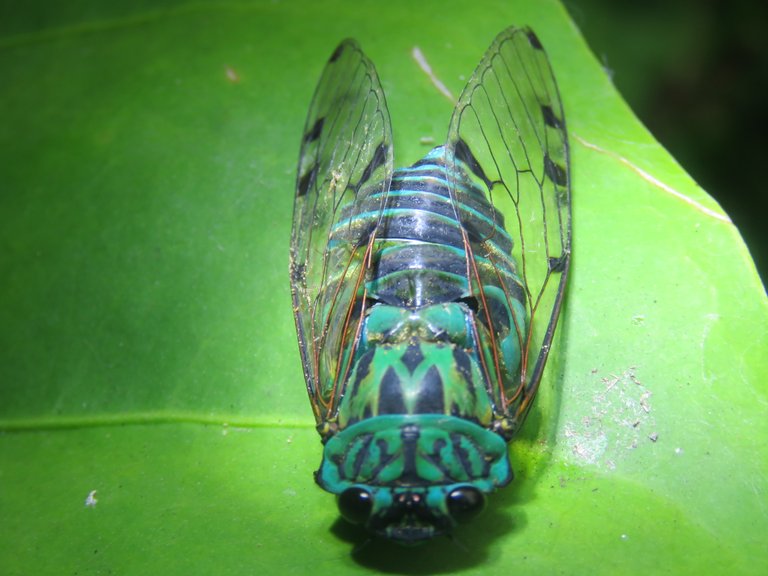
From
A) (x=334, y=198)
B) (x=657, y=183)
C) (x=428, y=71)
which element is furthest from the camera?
(x=428, y=71)

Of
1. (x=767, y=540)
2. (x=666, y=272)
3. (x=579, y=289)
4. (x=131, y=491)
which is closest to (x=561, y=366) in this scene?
(x=579, y=289)

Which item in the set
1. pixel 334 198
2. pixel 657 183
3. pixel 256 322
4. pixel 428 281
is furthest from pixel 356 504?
pixel 657 183

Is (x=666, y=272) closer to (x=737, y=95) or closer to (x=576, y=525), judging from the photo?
(x=576, y=525)

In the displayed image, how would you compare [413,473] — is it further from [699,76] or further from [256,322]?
[699,76]

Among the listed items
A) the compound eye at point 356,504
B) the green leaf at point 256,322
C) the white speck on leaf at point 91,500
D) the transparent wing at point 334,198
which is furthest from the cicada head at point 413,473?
the white speck on leaf at point 91,500

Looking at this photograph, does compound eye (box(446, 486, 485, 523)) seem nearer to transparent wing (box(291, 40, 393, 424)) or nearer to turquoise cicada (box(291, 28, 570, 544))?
turquoise cicada (box(291, 28, 570, 544))

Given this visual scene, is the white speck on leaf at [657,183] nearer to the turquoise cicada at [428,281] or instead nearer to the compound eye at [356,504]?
the turquoise cicada at [428,281]
